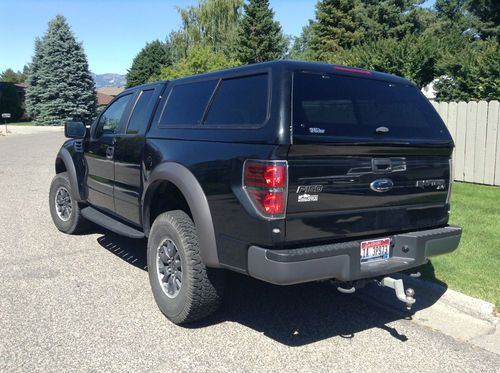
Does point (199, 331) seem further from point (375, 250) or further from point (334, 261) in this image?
point (375, 250)

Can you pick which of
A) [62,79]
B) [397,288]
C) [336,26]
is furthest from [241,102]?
[62,79]

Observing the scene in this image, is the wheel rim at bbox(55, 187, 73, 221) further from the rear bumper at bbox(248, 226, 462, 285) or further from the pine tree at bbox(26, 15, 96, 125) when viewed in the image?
the pine tree at bbox(26, 15, 96, 125)

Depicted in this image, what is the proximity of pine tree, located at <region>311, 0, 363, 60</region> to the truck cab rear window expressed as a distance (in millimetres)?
36870

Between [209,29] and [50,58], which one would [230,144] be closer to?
[209,29]

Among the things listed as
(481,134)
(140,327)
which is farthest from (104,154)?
(481,134)

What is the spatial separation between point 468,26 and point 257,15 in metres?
17.7

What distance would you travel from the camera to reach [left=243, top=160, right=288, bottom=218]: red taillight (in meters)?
3.19

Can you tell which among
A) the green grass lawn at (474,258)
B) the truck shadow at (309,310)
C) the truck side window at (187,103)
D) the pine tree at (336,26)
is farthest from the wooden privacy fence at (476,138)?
the pine tree at (336,26)

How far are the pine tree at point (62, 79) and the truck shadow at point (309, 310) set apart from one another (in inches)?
1845

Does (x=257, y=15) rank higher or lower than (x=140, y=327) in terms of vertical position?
higher

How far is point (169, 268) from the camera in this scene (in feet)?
13.9

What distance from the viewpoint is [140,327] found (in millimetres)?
4055

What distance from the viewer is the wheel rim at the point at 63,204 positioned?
6816 millimetres

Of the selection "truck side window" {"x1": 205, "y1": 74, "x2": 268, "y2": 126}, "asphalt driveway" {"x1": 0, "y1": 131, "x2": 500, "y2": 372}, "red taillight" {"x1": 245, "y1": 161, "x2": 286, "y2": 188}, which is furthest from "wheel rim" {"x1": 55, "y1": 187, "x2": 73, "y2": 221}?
"red taillight" {"x1": 245, "y1": 161, "x2": 286, "y2": 188}
